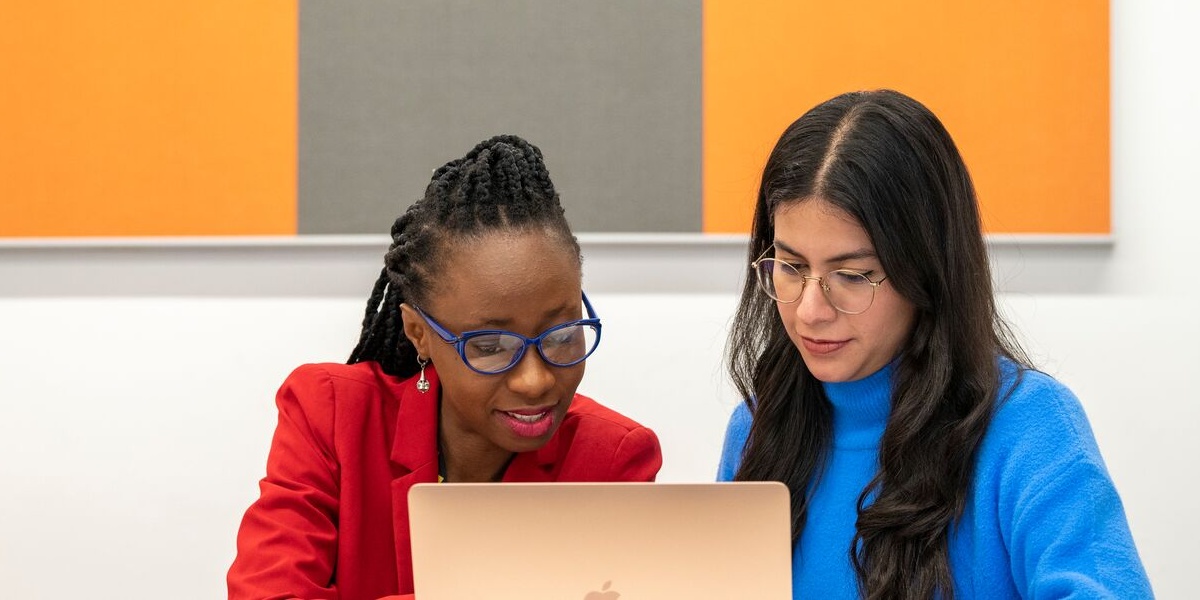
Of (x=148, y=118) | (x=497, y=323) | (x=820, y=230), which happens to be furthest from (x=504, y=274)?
(x=148, y=118)

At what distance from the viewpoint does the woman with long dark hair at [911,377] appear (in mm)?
1338

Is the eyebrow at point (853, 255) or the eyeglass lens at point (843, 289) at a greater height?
the eyebrow at point (853, 255)

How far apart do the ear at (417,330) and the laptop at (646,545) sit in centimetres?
61

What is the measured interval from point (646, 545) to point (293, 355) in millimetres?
1498

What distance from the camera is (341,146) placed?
8.02 ft

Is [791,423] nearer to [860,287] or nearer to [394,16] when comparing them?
[860,287]

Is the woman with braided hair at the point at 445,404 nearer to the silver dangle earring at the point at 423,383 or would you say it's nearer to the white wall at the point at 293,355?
the silver dangle earring at the point at 423,383

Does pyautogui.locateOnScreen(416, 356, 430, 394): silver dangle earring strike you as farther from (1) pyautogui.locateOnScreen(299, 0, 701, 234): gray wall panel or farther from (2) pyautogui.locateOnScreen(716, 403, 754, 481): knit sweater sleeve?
(1) pyautogui.locateOnScreen(299, 0, 701, 234): gray wall panel

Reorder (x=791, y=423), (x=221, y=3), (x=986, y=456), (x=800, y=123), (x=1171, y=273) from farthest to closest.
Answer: (x=221, y=3), (x=1171, y=273), (x=791, y=423), (x=800, y=123), (x=986, y=456)

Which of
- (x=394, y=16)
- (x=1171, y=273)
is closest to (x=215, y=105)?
(x=394, y=16)

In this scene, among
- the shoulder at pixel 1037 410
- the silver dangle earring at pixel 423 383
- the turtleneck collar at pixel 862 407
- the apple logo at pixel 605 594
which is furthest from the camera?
the silver dangle earring at pixel 423 383

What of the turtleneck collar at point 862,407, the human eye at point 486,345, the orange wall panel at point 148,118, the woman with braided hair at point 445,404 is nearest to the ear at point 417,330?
the woman with braided hair at point 445,404

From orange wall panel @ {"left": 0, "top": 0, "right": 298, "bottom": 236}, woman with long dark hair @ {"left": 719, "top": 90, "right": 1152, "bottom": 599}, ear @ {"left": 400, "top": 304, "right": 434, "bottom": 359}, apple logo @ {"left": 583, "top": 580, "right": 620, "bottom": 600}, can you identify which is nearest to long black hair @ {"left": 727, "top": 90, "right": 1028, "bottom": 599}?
woman with long dark hair @ {"left": 719, "top": 90, "right": 1152, "bottom": 599}

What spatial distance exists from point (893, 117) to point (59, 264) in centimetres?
191
